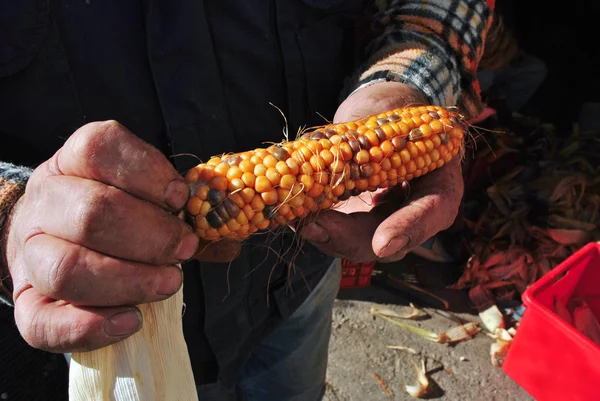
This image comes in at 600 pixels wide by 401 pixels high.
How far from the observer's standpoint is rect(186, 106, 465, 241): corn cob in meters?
1.34

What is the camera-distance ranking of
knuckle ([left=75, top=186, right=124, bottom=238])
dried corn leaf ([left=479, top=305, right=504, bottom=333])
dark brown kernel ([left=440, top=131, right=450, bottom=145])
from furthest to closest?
dried corn leaf ([left=479, top=305, right=504, bottom=333]) < dark brown kernel ([left=440, top=131, right=450, bottom=145]) < knuckle ([left=75, top=186, right=124, bottom=238])

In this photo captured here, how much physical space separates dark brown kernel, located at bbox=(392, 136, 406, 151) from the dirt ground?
89.0 inches

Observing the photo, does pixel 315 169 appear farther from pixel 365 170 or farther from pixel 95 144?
pixel 95 144

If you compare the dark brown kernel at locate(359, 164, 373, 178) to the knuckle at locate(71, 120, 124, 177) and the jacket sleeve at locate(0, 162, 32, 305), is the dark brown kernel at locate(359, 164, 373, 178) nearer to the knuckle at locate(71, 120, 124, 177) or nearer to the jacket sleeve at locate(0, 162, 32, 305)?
the knuckle at locate(71, 120, 124, 177)

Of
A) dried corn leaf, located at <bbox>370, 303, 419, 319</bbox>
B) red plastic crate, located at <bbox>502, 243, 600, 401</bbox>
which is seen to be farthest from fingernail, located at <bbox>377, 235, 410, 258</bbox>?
dried corn leaf, located at <bbox>370, 303, 419, 319</bbox>

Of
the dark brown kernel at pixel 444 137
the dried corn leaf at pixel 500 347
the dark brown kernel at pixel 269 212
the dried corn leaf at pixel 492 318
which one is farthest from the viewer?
the dried corn leaf at pixel 492 318

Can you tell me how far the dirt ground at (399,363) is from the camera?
130 inches

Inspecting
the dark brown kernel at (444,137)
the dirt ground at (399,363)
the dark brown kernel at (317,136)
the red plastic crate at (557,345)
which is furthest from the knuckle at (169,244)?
the dirt ground at (399,363)

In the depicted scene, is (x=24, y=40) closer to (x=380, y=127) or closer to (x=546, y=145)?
(x=380, y=127)

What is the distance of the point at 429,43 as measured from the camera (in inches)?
74.2

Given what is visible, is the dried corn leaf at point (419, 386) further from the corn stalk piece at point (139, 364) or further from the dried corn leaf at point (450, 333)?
the corn stalk piece at point (139, 364)

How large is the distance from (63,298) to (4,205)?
309mm

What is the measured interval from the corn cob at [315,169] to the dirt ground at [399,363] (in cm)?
213

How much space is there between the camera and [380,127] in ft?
5.27
